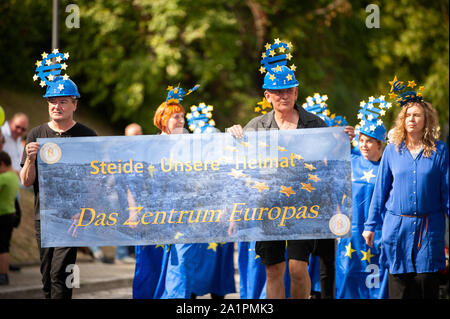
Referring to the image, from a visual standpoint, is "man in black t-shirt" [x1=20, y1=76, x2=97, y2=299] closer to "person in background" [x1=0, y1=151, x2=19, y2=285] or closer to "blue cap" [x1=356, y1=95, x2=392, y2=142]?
"blue cap" [x1=356, y1=95, x2=392, y2=142]

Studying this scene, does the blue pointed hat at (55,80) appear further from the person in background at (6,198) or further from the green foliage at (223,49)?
the green foliage at (223,49)

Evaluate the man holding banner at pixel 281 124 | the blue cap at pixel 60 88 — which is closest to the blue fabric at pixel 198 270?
the man holding banner at pixel 281 124

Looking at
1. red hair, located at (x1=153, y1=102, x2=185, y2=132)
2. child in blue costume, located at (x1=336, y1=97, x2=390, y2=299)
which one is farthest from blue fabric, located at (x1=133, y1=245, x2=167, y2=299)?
child in blue costume, located at (x1=336, y1=97, x2=390, y2=299)

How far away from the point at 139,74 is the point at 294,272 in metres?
13.2

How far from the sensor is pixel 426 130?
22.1ft

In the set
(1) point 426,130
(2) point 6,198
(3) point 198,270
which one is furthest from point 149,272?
(2) point 6,198

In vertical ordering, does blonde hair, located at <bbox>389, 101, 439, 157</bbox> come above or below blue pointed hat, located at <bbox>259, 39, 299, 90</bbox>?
below

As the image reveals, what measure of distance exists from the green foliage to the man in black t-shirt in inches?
459

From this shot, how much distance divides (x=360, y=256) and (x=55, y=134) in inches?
137

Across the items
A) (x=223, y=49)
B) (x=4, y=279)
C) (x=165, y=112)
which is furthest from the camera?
(x=223, y=49)

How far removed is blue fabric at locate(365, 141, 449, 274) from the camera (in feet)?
21.6

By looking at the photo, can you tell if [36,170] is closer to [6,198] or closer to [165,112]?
[165,112]
